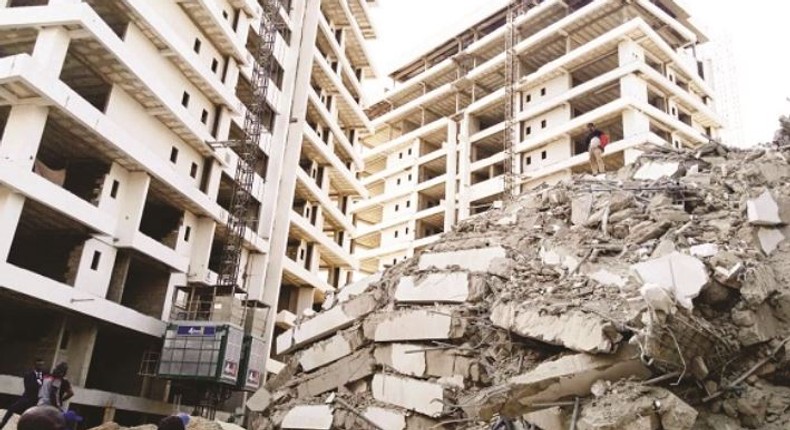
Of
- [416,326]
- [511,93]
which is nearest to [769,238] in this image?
[416,326]

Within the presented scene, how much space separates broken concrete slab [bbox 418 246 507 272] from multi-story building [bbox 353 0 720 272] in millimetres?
20260

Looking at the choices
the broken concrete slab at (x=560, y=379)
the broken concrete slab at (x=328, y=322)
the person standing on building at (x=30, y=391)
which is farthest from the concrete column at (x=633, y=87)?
the person standing on building at (x=30, y=391)

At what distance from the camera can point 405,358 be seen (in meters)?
10.2

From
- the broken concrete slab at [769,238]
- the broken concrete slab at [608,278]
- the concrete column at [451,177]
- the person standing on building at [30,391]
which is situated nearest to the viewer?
the broken concrete slab at [608,278]

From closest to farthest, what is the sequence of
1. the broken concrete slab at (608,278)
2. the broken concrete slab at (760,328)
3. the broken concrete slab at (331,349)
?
the broken concrete slab at (760,328)
the broken concrete slab at (608,278)
the broken concrete slab at (331,349)

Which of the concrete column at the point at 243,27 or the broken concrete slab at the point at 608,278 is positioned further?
the concrete column at the point at 243,27

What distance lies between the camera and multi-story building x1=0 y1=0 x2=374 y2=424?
15820 millimetres

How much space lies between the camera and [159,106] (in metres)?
20.0

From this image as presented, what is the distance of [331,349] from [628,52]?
85.0 ft

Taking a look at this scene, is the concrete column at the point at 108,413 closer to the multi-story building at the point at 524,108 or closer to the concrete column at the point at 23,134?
the concrete column at the point at 23,134

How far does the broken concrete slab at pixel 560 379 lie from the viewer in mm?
6828

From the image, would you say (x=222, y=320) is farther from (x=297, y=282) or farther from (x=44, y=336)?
(x=297, y=282)

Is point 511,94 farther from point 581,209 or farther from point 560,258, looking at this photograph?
point 560,258

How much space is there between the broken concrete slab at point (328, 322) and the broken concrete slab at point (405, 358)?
4.64ft
